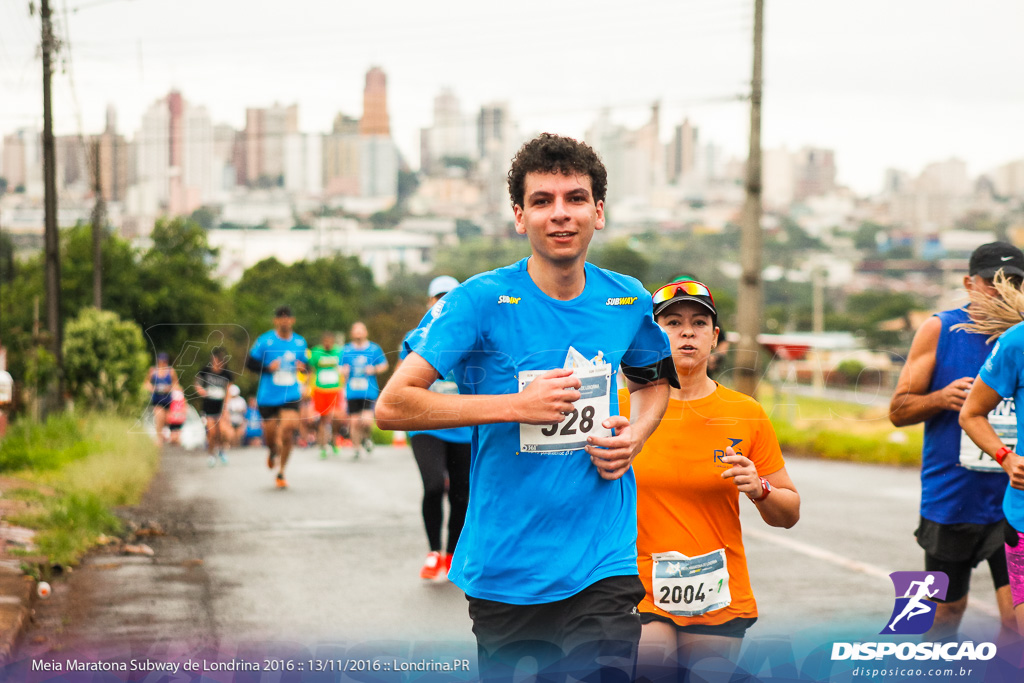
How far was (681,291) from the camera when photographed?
3.76 meters

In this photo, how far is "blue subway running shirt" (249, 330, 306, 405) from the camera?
1081 cm

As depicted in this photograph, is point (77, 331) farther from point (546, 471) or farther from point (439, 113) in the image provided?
point (546, 471)

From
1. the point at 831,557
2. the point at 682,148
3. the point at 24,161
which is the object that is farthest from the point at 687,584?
the point at 682,148

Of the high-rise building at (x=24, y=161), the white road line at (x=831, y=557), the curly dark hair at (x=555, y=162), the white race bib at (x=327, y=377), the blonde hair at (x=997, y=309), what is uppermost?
the high-rise building at (x=24, y=161)

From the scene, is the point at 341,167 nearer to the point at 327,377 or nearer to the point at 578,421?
the point at 327,377

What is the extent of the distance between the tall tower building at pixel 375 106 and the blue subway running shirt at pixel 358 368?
7.40ft

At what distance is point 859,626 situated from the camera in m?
5.74

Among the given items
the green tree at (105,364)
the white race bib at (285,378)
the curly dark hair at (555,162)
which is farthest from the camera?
the green tree at (105,364)

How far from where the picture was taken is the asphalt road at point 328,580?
18.4 feet

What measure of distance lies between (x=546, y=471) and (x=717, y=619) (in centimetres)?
97

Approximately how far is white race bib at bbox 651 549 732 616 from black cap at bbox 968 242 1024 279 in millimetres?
1982

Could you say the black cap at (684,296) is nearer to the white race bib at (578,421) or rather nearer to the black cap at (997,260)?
the white race bib at (578,421)

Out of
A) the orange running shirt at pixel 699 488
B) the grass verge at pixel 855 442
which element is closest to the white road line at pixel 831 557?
the orange running shirt at pixel 699 488

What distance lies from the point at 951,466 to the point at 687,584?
73.7 inches
